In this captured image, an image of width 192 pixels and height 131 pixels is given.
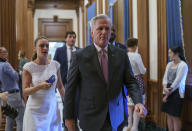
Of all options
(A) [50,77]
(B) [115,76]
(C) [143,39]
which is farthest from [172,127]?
(B) [115,76]

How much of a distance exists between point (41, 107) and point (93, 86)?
1.16 meters

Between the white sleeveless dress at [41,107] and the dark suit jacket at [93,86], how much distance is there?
949 mm

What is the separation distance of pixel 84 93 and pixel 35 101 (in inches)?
43.4

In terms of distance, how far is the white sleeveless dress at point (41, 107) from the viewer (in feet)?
9.60

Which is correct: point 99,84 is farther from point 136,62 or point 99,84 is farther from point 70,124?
point 136,62

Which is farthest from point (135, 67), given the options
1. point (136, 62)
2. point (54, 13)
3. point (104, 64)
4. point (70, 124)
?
point (54, 13)

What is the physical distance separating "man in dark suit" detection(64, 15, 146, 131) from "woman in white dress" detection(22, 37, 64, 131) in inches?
34.3

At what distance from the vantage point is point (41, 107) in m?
2.96

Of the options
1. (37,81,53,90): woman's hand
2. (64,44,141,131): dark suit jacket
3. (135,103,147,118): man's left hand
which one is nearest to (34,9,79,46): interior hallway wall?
(37,81,53,90): woman's hand

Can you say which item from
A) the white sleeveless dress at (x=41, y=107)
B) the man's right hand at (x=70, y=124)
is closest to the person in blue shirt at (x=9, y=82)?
the white sleeveless dress at (x=41, y=107)

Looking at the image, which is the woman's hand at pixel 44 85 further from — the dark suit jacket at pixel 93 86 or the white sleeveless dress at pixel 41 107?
the dark suit jacket at pixel 93 86

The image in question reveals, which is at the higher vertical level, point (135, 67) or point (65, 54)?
point (65, 54)

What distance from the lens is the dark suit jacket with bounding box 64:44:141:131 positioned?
202 cm

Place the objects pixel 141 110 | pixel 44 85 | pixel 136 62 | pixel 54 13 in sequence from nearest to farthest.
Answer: pixel 141 110 → pixel 44 85 → pixel 136 62 → pixel 54 13
